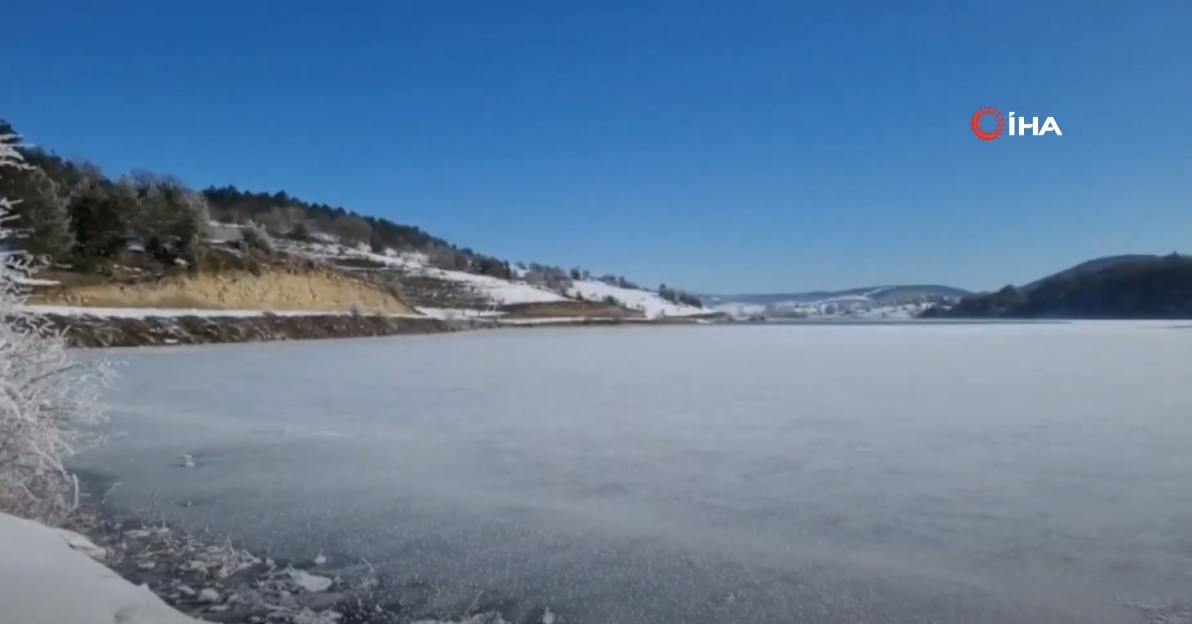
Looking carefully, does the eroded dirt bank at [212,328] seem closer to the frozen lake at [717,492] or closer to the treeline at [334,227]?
the frozen lake at [717,492]

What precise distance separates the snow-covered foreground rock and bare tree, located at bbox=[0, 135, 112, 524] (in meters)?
0.74

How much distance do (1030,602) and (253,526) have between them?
16.4ft

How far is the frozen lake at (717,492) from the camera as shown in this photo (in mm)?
4289

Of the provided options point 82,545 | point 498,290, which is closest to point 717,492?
point 82,545

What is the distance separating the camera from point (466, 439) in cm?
903

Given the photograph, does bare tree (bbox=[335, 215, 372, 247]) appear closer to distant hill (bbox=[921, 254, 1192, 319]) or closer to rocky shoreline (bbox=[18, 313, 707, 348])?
rocky shoreline (bbox=[18, 313, 707, 348])

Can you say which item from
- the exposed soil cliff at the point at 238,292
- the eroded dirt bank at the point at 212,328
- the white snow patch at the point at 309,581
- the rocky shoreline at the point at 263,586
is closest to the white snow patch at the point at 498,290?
the exposed soil cliff at the point at 238,292

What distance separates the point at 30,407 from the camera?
5000mm

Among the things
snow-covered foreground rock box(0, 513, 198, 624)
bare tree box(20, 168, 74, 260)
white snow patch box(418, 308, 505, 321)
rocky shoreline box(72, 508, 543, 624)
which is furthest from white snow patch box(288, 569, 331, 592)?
white snow patch box(418, 308, 505, 321)

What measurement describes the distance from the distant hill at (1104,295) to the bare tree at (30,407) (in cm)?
9491

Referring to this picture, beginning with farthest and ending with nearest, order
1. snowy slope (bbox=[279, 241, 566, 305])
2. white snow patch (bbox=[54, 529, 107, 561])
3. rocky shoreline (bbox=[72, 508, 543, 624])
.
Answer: snowy slope (bbox=[279, 241, 566, 305])
white snow patch (bbox=[54, 529, 107, 561])
rocky shoreline (bbox=[72, 508, 543, 624])

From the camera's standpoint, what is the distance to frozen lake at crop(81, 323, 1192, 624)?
14.1ft

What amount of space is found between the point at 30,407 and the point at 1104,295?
359 ft

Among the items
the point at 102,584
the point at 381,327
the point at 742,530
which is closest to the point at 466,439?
the point at 742,530
